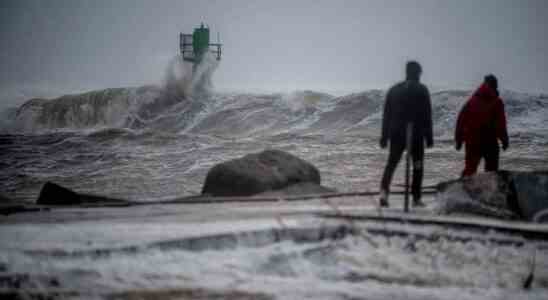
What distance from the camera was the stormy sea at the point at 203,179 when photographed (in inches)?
152

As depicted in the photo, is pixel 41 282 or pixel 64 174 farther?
pixel 64 174

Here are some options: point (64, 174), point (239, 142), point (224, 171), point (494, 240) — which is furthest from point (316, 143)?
point (494, 240)

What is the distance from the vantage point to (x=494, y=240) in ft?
16.0

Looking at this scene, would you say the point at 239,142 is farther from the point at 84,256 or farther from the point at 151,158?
the point at 84,256

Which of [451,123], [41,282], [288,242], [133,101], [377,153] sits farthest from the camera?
[133,101]

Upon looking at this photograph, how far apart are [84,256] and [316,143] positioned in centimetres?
2504

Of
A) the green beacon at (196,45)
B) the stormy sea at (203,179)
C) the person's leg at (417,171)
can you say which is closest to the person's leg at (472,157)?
the stormy sea at (203,179)

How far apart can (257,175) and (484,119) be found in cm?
308

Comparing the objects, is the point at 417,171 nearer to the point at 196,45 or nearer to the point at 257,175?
the point at 257,175

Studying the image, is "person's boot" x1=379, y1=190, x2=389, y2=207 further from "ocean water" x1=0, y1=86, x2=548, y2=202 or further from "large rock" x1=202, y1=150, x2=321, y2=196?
"ocean water" x1=0, y1=86, x2=548, y2=202

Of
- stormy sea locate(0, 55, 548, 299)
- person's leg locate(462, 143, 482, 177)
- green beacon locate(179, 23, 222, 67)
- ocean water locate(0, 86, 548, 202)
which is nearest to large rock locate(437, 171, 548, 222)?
stormy sea locate(0, 55, 548, 299)

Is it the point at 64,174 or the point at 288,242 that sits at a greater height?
the point at 288,242

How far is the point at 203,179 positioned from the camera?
1883 cm

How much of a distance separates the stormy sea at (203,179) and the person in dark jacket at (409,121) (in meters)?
1.65
